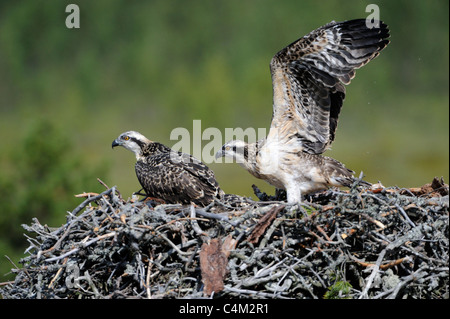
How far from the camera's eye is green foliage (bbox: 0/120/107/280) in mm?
14680

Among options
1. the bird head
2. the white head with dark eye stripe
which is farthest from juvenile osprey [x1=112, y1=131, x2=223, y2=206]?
the white head with dark eye stripe

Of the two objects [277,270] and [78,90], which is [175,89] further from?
[277,270]

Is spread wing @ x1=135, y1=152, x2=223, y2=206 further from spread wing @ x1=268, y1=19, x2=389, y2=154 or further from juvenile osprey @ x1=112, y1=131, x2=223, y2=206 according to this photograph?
spread wing @ x1=268, y1=19, x2=389, y2=154

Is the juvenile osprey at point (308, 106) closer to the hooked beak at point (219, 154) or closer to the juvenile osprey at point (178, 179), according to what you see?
the hooked beak at point (219, 154)

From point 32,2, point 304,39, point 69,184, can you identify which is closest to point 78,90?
point 32,2

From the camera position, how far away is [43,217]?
48.8 ft

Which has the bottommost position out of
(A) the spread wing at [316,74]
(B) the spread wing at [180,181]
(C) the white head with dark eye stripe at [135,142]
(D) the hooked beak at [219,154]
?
(B) the spread wing at [180,181]

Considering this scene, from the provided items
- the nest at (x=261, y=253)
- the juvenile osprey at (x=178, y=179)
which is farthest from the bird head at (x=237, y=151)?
the nest at (x=261, y=253)

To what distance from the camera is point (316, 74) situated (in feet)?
21.6

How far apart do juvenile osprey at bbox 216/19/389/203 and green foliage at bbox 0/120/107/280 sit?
8227 mm

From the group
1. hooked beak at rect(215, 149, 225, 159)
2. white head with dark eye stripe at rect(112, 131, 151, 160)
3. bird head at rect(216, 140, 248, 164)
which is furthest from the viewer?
white head with dark eye stripe at rect(112, 131, 151, 160)

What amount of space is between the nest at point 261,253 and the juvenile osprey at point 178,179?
0.71 m

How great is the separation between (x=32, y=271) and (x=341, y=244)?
2.55 meters

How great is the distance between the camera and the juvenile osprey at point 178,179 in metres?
6.42
